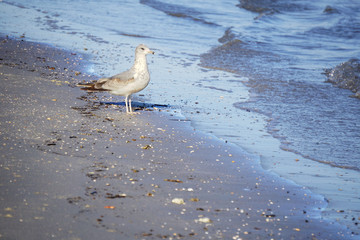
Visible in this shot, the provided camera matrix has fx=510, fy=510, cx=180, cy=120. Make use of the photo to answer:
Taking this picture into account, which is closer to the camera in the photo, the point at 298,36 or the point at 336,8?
the point at 298,36

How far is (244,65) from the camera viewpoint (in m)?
12.9

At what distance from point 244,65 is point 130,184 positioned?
8766 mm

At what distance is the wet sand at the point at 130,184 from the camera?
372 centimetres

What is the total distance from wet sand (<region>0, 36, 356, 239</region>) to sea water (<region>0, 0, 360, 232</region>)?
54 centimetres

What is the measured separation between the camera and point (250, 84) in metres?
10.5

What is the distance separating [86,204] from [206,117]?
12.9 feet

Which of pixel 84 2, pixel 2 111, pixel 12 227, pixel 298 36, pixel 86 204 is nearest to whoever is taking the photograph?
pixel 12 227

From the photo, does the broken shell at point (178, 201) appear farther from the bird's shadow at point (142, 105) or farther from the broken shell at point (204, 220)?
the bird's shadow at point (142, 105)

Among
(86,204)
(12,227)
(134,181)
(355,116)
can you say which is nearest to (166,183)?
(134,181)

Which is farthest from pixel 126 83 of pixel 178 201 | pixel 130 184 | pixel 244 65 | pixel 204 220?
pixel 244 65

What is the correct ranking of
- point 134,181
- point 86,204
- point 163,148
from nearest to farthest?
point 86,204, point 134,181, point 163,148

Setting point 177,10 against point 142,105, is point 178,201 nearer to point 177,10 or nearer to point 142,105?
point 142,105

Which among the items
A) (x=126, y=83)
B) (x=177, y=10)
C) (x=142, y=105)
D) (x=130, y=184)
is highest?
(x=177, y=10)

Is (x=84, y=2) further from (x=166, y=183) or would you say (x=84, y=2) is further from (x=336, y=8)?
(x=166, y=183)
